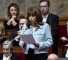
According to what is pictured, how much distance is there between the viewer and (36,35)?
8375 millimetres

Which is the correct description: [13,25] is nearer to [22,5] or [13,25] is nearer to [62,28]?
[62,28]

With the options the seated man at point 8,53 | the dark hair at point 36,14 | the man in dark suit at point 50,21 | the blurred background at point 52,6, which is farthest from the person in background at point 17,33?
the blurred background at point 52,6

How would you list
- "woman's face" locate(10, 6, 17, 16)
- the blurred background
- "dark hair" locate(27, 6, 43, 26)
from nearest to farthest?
"dark hair" locate(27, 6, 43, 26), "woman's face" locate(10, 6, 17, 16), the blurred background

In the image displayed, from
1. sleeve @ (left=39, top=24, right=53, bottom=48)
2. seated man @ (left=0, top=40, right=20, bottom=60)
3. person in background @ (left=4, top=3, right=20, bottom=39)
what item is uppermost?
person in background @ (left=4, top=3, right=20, bottom=39)

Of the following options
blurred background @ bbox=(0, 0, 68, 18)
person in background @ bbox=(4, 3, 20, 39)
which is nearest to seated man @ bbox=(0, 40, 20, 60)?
person in background @ bbox=(4, 3, 20, 39)

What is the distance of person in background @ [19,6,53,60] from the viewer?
8.27m

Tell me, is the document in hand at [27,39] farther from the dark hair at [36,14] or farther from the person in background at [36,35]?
the dark hair at [36,14]

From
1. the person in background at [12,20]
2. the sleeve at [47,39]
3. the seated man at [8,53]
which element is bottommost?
the seated man at [8,53]

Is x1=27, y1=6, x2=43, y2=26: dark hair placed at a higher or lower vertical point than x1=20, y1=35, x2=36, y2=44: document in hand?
higher

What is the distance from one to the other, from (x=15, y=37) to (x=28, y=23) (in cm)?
67

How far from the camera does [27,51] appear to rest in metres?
8.34

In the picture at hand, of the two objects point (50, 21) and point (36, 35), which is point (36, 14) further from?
point (50, 21)

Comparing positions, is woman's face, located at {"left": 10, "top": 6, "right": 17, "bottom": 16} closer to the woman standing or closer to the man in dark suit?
the woman standing

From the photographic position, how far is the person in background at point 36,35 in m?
8.27
